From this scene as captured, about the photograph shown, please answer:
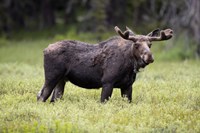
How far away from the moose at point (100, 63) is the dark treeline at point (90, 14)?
49.4 feet

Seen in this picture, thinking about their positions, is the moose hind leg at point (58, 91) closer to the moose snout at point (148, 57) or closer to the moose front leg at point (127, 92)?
the moose front leg at point (127, 92)

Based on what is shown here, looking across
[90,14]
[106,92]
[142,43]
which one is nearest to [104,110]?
[106,92]

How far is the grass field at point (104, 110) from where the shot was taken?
30.4 ft

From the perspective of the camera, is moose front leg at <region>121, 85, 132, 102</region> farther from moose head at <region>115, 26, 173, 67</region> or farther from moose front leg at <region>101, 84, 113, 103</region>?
moose head at <region>115, 26, 173, 67</region>

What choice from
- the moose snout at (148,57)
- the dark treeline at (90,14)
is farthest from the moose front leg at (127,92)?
the dark treeline at (90,14)

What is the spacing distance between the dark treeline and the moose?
1506 centimetres

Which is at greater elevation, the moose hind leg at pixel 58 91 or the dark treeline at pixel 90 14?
the dark treeline at pixel 90 14

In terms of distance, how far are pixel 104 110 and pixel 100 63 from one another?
4.98ft

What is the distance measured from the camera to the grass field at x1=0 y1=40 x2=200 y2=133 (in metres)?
9.26

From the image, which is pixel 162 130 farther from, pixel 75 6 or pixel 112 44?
pixel 75 6

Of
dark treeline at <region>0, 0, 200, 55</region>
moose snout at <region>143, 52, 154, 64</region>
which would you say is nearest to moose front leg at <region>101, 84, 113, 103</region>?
moose snout at <region>143, 52, 154, 64</region>

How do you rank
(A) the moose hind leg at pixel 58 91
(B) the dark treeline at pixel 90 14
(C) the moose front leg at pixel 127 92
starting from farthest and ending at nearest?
(B) the dark treeline at pixel 90 14 → (A) the moose hind leg at pixel 58 91 → (C) the moose front leg at pixel 127 92

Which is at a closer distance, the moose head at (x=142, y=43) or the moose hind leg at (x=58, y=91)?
the moose head at (x=142, y=43)

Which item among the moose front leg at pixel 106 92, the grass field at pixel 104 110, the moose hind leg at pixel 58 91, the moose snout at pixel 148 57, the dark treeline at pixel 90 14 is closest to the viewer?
the grass field at pixel 104 110
